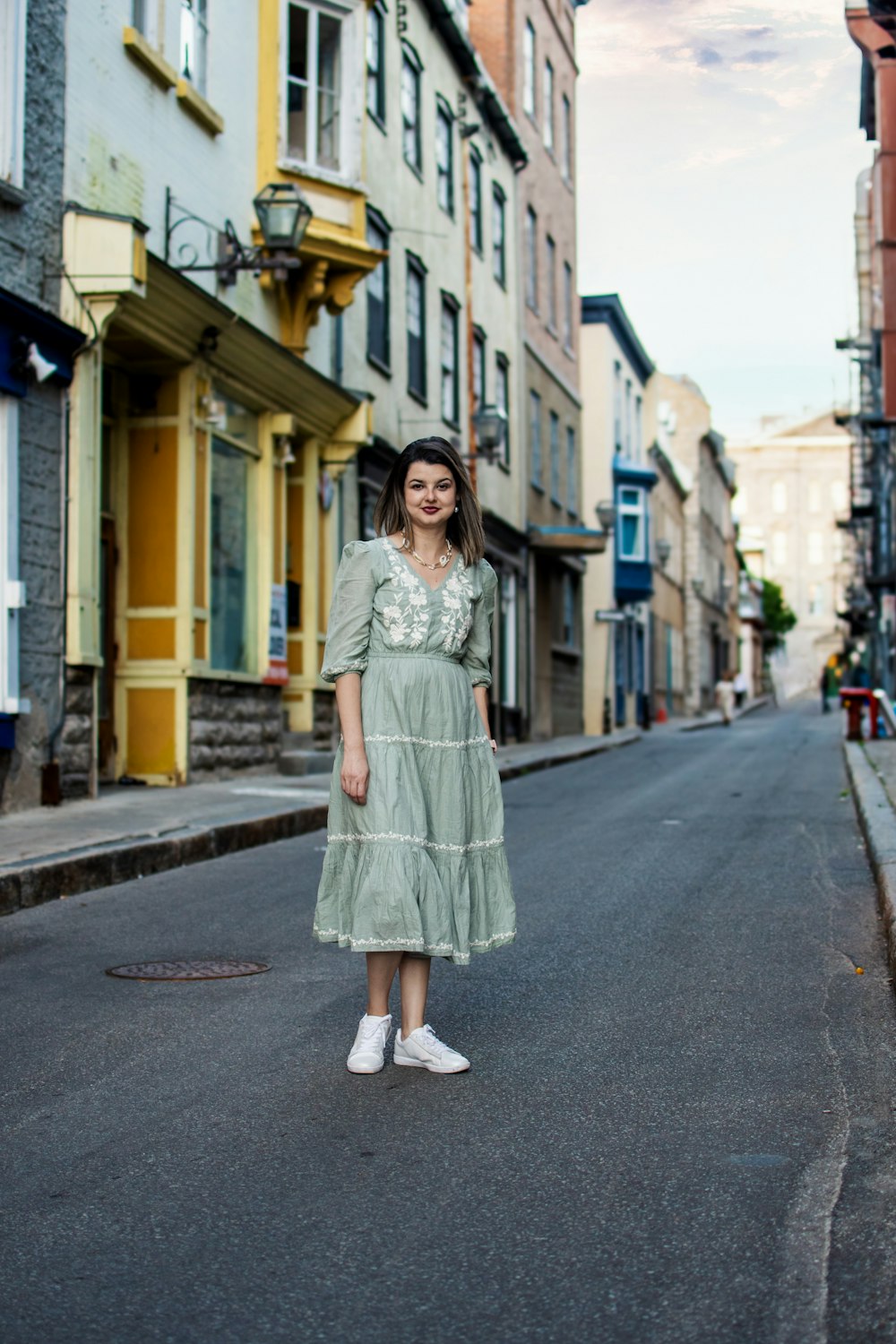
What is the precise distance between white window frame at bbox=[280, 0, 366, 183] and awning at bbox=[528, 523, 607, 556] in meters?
14.3

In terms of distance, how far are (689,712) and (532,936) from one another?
55359 mm

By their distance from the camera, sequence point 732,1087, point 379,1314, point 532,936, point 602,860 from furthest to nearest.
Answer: point 602,860, point 532,936, point 732,1087, point 379,1314

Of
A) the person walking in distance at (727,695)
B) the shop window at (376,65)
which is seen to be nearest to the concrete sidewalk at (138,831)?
the shop window at (376,65)

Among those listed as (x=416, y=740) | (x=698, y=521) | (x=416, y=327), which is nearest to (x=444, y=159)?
(x=416, y=327)

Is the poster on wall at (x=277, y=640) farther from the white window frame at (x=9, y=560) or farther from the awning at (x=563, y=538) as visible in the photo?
the awning at (x=563, y=538)

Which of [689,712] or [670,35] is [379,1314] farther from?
[689,712]

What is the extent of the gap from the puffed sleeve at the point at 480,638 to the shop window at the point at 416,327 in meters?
18.4

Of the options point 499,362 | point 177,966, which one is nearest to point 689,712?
point 499,362

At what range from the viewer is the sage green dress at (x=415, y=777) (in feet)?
15.8

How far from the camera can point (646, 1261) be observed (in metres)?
3.29

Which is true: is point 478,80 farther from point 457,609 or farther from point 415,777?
point 415,777

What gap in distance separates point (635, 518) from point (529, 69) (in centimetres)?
1379

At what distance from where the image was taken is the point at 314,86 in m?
17.9

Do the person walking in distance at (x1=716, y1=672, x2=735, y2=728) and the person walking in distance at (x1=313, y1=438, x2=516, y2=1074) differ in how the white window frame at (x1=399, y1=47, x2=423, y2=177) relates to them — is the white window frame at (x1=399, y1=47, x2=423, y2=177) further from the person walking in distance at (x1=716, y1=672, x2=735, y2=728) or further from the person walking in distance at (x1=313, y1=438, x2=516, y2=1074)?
the person walking in distance at (x1=716, y1=672, x2=735, y2=728)
